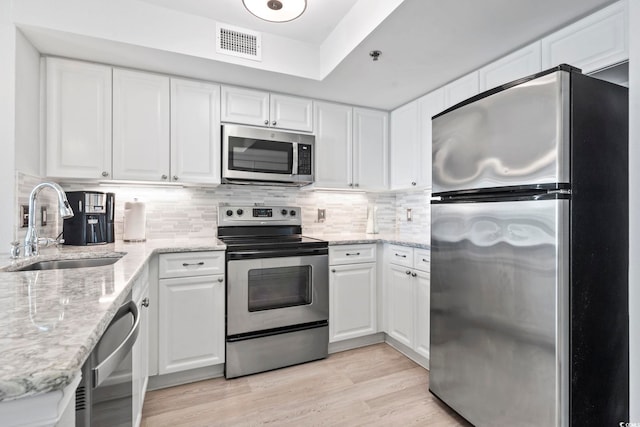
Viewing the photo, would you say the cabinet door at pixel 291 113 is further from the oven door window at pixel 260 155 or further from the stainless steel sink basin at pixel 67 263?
the stainless steel sink basin at pixel 67 263

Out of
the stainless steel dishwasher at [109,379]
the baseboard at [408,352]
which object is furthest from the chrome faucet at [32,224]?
the baseboard at [408,352]

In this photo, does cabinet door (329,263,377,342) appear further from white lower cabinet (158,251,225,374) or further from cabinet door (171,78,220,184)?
cabinet door (171,78,220,184)

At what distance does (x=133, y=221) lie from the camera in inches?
93.4

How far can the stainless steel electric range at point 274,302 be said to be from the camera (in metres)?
2.21

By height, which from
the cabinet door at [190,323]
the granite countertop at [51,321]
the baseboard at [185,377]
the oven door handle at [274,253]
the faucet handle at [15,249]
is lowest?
the baseboard at [185,377]

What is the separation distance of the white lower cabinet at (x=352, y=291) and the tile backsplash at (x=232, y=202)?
0.61 m

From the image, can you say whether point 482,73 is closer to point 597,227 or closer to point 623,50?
point 623,50

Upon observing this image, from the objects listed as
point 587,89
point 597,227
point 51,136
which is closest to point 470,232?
point 597,227

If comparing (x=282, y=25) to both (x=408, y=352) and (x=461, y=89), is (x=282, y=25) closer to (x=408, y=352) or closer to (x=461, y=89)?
(x=461, y=89)

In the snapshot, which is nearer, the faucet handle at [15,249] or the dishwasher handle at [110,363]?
the dishwasher handle at [110,363]

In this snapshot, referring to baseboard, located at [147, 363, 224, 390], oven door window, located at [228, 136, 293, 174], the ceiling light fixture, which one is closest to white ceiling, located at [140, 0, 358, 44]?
the ceiling light fixture

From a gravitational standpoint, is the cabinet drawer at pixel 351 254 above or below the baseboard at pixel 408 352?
above

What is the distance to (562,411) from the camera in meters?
1.26

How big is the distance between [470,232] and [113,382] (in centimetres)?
159
